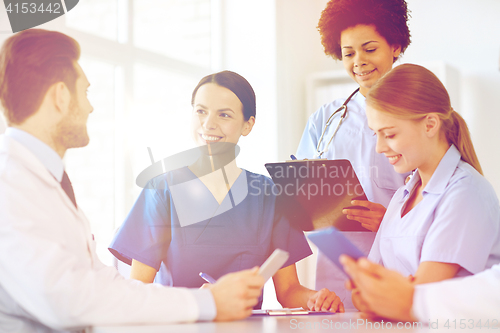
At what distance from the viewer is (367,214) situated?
97 centimetres

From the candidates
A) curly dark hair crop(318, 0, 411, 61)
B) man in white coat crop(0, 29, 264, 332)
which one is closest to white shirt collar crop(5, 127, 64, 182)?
man in white coat crop(0, 29, 264, 332)

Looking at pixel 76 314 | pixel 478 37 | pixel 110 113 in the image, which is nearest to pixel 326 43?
pixel 110 113

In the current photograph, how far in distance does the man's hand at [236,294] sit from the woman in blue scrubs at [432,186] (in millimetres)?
250

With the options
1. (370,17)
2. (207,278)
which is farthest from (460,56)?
(207,278)

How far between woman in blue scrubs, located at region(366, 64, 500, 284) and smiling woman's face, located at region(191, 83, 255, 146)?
0.86 ft

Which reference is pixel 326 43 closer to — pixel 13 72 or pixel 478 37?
pixel 13 72

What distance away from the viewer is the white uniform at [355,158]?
1.17 meters

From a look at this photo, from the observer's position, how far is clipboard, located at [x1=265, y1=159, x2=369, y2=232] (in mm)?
914

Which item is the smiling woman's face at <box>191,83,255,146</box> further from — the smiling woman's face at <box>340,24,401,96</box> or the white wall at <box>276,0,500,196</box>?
the white wall at <box>276,0,500,196</box>

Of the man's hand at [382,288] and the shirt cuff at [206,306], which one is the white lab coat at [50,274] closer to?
the shirt cuff at [206,306]

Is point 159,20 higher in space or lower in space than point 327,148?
higher

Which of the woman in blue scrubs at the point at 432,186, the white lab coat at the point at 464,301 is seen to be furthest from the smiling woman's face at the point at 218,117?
the white lab coat at the point at 464,301

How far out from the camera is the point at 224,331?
1.96ft

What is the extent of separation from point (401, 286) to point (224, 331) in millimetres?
241
